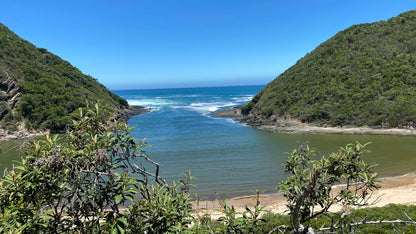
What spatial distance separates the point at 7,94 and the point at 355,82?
49.9 m

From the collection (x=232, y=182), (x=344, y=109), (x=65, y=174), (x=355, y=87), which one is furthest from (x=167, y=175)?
(x=355, y=87)

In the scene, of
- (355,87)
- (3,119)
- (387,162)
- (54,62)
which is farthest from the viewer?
(54,62)

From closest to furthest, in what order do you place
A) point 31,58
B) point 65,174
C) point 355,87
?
point 65,174
point 355,87
point 31,58

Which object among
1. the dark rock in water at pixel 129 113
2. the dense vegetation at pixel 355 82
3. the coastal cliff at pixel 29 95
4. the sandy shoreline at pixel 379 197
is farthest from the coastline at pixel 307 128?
the dark rock in water at pixel 129 113

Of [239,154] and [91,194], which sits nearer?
[91,194]

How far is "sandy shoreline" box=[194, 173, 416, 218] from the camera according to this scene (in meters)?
12.4

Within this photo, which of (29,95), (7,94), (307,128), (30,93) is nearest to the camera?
(7,94)

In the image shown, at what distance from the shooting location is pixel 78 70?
56375 millimetres

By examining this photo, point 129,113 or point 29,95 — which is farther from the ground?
point 29,95

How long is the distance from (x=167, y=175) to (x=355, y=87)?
3223cm

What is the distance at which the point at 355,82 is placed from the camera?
36.6 metres

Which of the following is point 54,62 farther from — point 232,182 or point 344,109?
point 344,109

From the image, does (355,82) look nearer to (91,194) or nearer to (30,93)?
(91,194)

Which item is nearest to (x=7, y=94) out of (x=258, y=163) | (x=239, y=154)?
(x=239, y=154)
